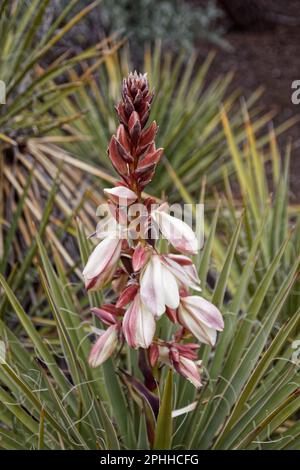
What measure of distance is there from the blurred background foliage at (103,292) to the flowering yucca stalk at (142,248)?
0.09 metres

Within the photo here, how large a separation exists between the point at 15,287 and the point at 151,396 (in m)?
0.58

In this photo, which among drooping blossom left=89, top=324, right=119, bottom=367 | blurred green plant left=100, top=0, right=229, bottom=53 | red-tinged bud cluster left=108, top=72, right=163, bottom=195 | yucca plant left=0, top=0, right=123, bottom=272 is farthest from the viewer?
blurred green plant left=100, top=0, right=229, bottom=53

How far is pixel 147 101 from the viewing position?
0.68 metres

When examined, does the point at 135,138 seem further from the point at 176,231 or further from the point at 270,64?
the point at 270,64

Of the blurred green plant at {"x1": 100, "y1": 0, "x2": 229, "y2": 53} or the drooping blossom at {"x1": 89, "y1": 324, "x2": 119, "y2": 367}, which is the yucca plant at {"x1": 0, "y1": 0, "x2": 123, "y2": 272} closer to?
the drooping blossom at {"x1": 89, "y1": 324, "x2": 119, "y2": 367}

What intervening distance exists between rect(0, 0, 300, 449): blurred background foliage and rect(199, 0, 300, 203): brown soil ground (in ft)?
8.01

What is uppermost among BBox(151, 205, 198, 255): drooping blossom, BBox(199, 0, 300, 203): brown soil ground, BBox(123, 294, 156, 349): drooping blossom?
BBox(199, 0, 300, 203): brown soil ground

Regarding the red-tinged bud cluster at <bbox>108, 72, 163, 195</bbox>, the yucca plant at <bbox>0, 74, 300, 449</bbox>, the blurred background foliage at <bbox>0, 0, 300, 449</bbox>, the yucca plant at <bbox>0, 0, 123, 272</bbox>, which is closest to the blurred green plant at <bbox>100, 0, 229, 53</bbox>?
the blurred background foliage at <bbox>0, 0, 300, 449</bbox>

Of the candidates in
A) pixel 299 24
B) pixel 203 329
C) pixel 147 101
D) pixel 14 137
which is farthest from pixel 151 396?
pixel 299 24

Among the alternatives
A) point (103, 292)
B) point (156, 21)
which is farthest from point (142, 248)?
point (156, 21)

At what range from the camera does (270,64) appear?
5.48 metres

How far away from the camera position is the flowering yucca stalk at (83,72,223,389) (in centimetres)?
68

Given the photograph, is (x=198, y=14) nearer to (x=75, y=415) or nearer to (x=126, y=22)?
(x=126, y=22)

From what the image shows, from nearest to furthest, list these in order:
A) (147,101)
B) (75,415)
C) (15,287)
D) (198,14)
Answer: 1. (147,101)
2. (75,415)
3. (15,287)
4. (198,14)
